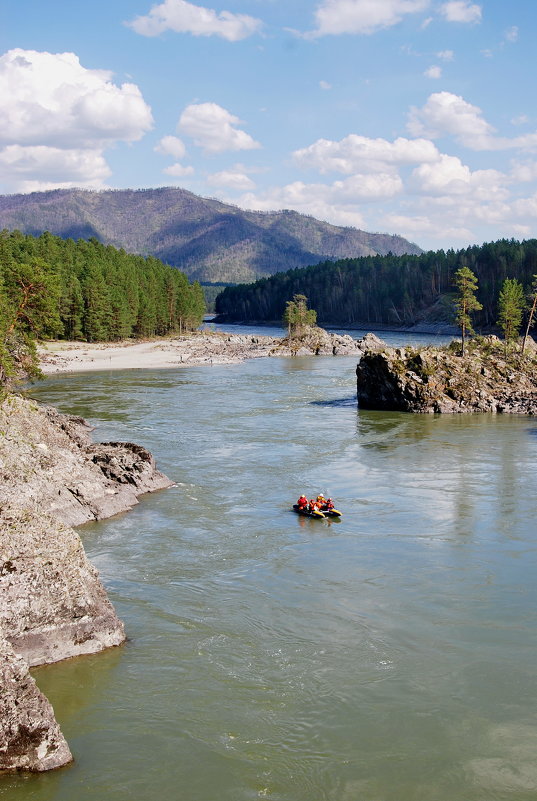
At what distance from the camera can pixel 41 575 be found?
629 inches

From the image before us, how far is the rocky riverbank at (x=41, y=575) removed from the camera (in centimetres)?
1252

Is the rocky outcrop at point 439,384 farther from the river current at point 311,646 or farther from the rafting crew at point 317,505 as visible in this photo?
the rafting crew at point 317,505

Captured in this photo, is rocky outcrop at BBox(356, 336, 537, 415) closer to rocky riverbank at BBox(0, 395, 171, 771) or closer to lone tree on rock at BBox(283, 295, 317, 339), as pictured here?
rocky riverbank at BBox(0, 395, 171, 771)

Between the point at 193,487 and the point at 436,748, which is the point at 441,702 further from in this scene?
the point at 193,487

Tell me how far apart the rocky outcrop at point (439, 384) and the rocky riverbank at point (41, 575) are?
1364 inches

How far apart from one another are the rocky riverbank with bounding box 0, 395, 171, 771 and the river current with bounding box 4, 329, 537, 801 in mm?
546

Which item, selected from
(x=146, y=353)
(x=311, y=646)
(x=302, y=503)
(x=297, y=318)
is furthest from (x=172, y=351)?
(x=311, y=646)

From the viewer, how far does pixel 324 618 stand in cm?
1925

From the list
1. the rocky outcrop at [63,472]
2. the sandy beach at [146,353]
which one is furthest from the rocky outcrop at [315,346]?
the rocky outcrop at [63,472]

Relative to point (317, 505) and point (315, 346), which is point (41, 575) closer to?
point (317, 505)

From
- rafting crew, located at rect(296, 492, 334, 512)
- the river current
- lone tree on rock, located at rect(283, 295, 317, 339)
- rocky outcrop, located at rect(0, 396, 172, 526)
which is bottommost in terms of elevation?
the river current

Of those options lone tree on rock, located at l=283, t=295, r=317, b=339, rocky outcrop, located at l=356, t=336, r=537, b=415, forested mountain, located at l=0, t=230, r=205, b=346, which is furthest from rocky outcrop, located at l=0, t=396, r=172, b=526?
lone tree on rock, located at l=283, t=295, r=317, b=339

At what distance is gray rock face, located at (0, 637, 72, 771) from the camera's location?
1228 cm

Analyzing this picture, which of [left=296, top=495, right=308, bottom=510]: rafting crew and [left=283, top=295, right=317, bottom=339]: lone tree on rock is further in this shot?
[left=283, top=295, right=317, bottom=339]: lone tree on rock
